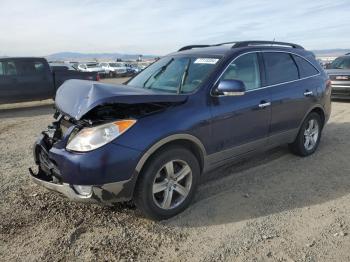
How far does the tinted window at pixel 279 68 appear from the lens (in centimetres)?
497

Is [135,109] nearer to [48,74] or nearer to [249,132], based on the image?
[249,132]

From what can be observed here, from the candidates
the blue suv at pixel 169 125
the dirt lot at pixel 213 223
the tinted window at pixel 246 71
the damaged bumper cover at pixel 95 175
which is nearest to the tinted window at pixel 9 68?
the dirt lot at pixel 213 223

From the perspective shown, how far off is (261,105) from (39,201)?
2975mm

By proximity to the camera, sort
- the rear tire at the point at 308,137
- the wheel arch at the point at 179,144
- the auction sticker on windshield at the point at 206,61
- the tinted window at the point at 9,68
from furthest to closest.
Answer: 1. the tinted window at the point at 9,68
2. the rear tire at the point at 308,137
3. the auction sticker on windshield at the point at 206,61
4. the wheel arch at the point at 179,144

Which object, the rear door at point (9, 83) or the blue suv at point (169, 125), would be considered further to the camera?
the rear door at point (9, 83)

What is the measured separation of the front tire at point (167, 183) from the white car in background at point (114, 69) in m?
35.5

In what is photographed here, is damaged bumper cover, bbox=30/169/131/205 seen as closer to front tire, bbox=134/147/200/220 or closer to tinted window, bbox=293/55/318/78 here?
front tire, bbox=134/147/200/220

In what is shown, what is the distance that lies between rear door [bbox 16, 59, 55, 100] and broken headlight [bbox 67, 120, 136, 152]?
32.7ft

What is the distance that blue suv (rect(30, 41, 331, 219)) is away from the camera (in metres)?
3.39

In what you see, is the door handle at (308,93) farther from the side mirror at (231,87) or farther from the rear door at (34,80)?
the rear door at (34,80)

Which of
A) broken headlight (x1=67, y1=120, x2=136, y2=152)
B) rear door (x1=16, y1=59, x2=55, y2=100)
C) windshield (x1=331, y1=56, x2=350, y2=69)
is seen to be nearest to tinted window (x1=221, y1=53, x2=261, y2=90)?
broken headlight (x1=67, y1=120, x2=136, y2=152)

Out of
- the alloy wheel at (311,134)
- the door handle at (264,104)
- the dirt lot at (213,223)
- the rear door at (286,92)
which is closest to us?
the dirt lot at (213,223)

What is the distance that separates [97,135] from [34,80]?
10.3m

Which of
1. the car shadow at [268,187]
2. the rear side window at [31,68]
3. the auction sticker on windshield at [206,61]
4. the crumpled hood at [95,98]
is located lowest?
the car shadow at [268,187]
